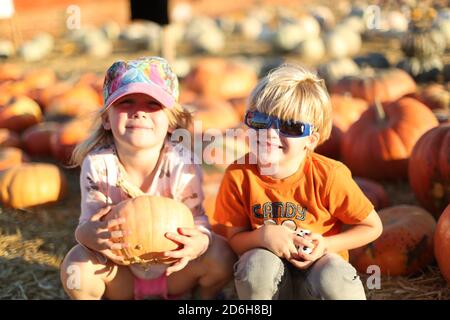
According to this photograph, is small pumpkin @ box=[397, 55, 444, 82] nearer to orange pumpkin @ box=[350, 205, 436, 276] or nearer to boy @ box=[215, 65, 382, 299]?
orange pumpkin @ box=[350, 205, 436, 276]

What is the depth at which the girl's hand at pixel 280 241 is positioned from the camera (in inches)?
89.3

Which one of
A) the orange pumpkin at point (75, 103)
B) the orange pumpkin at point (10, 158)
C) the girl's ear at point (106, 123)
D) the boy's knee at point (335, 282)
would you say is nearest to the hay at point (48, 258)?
the orange pumpkin at point (10, 158)

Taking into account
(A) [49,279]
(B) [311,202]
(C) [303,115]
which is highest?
(C) [303,115]

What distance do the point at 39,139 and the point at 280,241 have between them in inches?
129

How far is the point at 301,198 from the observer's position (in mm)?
2344

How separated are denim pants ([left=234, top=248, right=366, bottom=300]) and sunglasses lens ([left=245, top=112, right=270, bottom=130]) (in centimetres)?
46

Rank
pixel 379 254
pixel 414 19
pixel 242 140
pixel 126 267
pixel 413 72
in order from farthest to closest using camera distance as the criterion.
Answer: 1. pixel 414 19
2. pixel 413 72
3. pixel 242 140
4. pixel 379 254
5. pixel 126 267

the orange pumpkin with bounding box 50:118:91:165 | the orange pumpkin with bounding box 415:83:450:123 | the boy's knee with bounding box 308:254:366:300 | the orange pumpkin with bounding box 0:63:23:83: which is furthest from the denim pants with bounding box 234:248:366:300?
the orange pumpkin with bounding box 0:63:23:83

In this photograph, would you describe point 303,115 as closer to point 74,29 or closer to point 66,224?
point 66,224

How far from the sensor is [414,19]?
8.34m

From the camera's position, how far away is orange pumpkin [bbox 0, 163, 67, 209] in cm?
393
